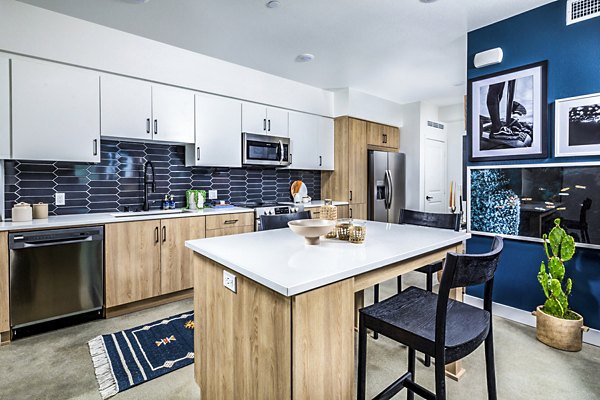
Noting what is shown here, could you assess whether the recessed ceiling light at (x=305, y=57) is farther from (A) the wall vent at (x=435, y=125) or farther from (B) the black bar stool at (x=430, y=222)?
(A) the wall vent at (x=435, y=125)

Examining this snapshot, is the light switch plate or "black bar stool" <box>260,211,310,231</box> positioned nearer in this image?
"black bar stool" <box>260,211,310,231</box>

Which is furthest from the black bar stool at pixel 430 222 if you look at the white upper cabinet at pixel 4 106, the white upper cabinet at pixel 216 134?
the white upper cabinet at pixel 4 106

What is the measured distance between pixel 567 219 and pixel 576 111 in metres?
0.85

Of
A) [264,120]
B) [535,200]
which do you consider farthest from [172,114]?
[535,200]

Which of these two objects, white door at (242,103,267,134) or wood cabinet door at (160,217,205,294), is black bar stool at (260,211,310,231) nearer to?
wood cabinet door at (160,217,205,294)

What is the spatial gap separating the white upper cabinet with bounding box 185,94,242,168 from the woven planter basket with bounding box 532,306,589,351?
3.36 meters

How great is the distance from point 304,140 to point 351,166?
2.92 ft

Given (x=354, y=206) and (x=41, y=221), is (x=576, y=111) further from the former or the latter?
(x=41, y=221)

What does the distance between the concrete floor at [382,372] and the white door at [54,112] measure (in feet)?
5.08

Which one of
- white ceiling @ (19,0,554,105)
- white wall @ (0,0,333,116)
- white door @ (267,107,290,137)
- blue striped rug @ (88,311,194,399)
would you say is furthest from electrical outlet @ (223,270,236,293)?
white door @ (267,107,290,137)

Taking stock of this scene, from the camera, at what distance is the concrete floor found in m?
1.79

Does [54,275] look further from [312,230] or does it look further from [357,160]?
[357,160]

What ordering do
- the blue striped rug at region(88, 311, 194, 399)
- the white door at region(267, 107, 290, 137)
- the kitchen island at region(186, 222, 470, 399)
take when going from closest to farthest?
1. the kitchen island at region(186, 222, 470, 399)
2. the blue striped rug at region(88, 311, 194, 399)
3. the white door at region(267, 107, 290, 137)

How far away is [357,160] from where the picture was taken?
501 centimetres
